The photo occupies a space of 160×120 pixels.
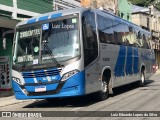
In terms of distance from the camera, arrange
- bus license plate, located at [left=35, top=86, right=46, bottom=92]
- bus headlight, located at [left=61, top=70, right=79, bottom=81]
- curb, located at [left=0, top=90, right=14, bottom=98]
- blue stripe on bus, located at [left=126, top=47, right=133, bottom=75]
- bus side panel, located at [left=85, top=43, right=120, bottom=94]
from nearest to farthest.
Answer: bus headlight, located at [left=61, top=70, right=79, bottom=81] → bus license plate, located at [left=35, top=86, right=46, bottom=92] → bus side panel, located at [left=85, top=43, right=120, bottom=94] → blue stripe on bus, located at [left=126, top=47, right=133, bottom=75] → curb, located at [left=0, top=90, right=14, bottom=98]

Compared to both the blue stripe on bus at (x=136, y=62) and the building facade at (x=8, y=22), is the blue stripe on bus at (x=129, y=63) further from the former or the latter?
the building facade at (x=8, y=22)

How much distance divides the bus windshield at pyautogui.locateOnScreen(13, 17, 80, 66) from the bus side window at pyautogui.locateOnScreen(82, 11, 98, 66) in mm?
335

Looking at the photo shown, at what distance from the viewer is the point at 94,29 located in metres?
13.3

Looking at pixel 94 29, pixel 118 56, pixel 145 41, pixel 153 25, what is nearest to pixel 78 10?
pixel 94 29

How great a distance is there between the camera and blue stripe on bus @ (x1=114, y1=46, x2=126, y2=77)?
15648 millimetres

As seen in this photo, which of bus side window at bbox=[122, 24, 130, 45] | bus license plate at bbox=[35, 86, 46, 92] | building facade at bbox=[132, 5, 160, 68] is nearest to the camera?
bus license plate at bbox=[35, 86, 46, 92]

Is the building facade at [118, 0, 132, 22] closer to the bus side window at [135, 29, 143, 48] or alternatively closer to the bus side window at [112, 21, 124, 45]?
the bus side window at [135, 29, 143, 48]

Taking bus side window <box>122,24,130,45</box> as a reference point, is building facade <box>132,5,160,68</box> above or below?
above

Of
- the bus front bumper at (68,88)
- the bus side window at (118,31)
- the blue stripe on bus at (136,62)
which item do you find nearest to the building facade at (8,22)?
the bus side window at (118,31)

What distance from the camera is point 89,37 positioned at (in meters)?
12.7

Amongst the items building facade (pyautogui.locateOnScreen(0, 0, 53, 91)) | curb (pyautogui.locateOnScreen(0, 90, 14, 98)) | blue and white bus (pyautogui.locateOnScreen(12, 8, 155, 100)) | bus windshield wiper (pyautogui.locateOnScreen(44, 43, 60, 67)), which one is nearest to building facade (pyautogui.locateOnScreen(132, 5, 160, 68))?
building facade (pyautogui.locateOnScreen(0, 0, 53, 91))

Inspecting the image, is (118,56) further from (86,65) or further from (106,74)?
(86,65)

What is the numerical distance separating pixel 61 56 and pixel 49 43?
0.68 metres

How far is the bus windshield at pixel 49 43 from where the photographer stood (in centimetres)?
1212
